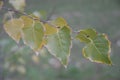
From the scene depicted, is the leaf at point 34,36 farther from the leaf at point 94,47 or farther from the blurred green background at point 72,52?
the blurred green background at point 72,52

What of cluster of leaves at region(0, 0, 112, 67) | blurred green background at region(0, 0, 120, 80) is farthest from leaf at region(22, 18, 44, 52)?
blurred green background at region(0, 0, 120, 80)

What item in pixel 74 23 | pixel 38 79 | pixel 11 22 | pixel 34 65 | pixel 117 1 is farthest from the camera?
pixel 117 1

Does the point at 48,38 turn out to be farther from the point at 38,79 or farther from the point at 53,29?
the point at 38,79

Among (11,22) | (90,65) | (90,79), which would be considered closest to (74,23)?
(90,65)

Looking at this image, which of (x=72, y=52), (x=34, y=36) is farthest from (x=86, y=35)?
(x=72, y=52)

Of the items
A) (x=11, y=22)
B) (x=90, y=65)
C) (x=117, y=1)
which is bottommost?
(x=117, y=1)

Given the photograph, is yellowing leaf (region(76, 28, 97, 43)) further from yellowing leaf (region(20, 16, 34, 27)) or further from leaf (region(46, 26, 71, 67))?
yellowing leaf (region(20, 16, 34, 27))

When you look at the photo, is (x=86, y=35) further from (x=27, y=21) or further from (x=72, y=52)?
(x=72, y=52)
